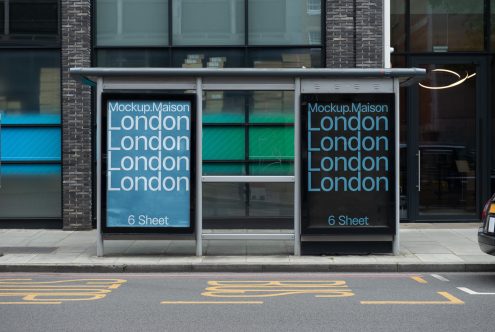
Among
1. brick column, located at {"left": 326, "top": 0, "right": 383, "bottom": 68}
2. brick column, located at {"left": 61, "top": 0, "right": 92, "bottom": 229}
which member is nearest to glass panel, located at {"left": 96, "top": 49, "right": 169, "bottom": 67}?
brick column, located at {"left": 61, "top": 0, "right": 92, "bottom": 229}

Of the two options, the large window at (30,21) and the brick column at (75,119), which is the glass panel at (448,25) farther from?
the large window at (30,21)

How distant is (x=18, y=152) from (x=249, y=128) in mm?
4946

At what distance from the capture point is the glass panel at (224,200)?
13445mm

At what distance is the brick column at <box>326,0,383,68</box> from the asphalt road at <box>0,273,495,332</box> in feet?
19.2

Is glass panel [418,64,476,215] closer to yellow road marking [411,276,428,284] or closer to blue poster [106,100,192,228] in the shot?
yellow road marking [411,276,428,284]

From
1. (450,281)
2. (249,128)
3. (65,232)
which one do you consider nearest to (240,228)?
(249,128)

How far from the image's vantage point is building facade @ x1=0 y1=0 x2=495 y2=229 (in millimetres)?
14109

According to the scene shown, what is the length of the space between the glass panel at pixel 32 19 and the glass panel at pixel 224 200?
4.76 metres

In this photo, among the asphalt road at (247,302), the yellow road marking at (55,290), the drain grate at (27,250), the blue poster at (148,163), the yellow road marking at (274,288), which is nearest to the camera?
the asphalt road at (247,302)

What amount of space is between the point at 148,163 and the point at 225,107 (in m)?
Result: 3.90

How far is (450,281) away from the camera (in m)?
9.22

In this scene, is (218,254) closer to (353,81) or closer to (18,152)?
(353,81)

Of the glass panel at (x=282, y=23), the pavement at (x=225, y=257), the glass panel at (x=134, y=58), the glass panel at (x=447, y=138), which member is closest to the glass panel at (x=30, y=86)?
the glass panel at (x=134, y=58)

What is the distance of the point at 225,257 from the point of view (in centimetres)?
1072
